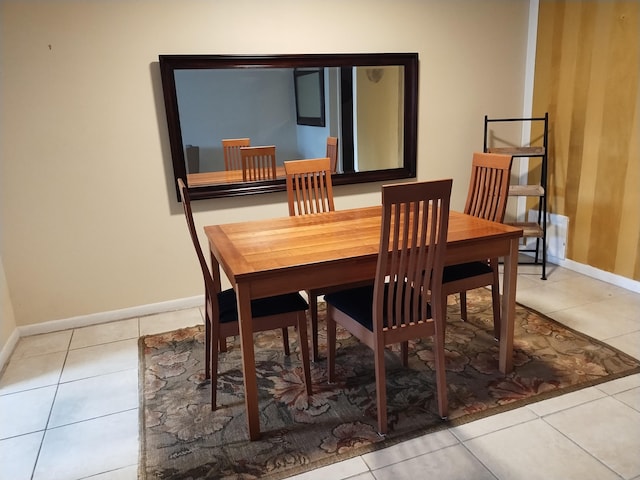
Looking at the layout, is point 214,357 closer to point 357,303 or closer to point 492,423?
point 357,303

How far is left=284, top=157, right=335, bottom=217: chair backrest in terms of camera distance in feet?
9.08

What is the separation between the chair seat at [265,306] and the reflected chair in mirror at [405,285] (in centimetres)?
18

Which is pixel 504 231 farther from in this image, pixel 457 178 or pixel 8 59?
pixel 8 59

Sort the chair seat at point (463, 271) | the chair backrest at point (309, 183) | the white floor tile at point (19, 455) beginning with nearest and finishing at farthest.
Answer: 1. the white floor tile at point (19, 455)
2. the chair seat at point (463, 271)
3. the chair backrest at point (309, 183)

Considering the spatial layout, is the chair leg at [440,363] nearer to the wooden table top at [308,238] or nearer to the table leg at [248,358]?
the wooden table top at [308,238]

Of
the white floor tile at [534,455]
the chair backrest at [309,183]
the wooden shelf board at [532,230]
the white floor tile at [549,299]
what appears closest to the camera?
the white floor tile at [534,455]

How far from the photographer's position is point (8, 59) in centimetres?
259

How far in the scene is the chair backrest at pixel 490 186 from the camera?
2.51 metres

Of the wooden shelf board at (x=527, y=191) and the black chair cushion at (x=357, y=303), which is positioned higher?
the wooden shelf board at (x=527, y=191)

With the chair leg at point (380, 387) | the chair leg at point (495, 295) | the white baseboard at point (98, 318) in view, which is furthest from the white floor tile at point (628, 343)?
the white baseboard at point (98, 318)

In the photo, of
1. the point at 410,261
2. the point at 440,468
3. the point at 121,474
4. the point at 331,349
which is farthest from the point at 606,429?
the point at 121,474

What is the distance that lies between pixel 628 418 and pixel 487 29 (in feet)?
9.75

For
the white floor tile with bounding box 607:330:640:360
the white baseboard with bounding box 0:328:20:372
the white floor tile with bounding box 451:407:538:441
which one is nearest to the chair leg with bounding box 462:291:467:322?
the white floor tile with bounding box 607:330:640:360

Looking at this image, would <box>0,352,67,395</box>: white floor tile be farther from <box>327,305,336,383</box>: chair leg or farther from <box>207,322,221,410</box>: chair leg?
<box>327,305,336,383</box>: chair leg
